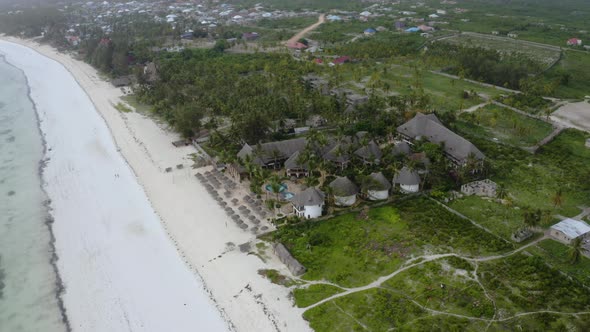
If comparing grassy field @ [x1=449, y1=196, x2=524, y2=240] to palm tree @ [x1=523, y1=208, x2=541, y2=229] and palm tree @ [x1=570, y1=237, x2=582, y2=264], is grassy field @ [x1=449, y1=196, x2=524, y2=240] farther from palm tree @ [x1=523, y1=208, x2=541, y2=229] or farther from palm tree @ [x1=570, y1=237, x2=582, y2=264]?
palm tree @ [x1=570, y1=237, x2=582, y2=264]

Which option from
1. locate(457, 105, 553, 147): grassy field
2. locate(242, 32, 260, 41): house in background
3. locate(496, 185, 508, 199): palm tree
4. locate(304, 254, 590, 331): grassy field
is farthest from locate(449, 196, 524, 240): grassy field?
locate(242, 32, 260, 41): house in background

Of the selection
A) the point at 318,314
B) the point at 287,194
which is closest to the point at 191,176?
the point at 287,194

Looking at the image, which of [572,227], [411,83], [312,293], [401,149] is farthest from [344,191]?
[411,83]

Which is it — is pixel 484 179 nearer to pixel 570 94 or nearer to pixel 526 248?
pixel 526 248

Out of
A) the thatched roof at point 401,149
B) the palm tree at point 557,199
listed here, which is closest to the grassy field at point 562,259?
the palm tree at point 557,199

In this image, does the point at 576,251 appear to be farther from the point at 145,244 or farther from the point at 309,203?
the point at 145,244
